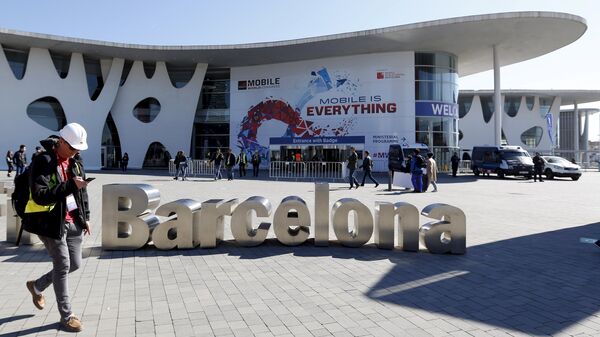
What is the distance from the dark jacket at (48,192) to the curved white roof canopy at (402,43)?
28.4 meters

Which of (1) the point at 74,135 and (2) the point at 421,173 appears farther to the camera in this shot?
(2) the point at 421,173

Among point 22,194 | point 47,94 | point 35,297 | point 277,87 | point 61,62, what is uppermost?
point 61,62

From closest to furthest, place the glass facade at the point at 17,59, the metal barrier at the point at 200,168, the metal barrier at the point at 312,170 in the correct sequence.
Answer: the metal barrier at the point at 312,170, the metal barrier at the point at 200,168, the glass facade at the point at 17,59

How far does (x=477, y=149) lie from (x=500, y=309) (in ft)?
96.3

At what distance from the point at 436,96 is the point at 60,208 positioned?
3275 centimetres

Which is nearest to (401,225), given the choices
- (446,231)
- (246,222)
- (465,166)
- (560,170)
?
(446,231)

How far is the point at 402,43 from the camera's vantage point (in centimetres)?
3219

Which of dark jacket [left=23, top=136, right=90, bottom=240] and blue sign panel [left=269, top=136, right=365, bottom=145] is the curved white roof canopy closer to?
blue sign panel [left=269, top=136, right=365, bottom=145]

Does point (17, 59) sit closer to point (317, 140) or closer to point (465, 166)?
point (317, 140)

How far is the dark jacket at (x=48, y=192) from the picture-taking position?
3.62 meters

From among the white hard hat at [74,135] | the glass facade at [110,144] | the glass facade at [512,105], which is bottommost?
the white hard hat at [74,135]

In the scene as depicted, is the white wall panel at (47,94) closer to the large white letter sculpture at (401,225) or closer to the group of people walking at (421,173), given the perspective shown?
the group of people walking at (421,173)

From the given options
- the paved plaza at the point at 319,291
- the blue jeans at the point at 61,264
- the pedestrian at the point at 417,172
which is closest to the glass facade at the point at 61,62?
the pedestrian at the point at 417,172

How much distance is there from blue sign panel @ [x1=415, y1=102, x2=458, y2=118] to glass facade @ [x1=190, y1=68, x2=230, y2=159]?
17.6 metres
